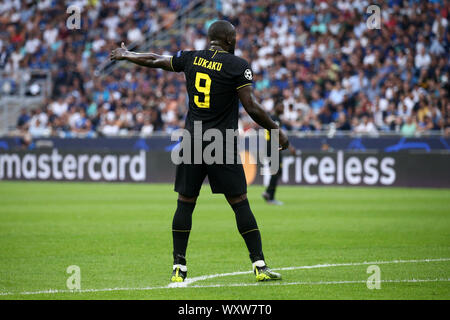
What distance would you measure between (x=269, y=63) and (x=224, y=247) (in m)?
18.1

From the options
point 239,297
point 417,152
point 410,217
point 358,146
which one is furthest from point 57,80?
point 239,297

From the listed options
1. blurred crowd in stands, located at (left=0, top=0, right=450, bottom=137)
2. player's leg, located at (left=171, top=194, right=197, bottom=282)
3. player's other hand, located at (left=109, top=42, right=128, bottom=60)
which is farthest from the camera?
blurred crowd in stands, located at (left=0, top=0, right=450, bottom=137)

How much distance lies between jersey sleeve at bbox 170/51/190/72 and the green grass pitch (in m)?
2.15

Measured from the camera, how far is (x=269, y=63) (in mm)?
27875

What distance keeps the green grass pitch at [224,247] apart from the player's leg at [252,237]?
0.16 metres

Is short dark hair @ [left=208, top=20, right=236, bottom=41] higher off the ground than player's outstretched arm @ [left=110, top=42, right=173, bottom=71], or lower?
higher

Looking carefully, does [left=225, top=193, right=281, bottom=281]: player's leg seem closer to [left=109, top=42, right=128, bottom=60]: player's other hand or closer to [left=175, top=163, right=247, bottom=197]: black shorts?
[left=175, top=163, right=247, bottom=197]: black shorts

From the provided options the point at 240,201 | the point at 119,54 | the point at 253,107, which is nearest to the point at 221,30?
the point at 253,107

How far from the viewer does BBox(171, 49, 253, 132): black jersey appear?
7395mm

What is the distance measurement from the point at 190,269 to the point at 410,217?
7.21 meters

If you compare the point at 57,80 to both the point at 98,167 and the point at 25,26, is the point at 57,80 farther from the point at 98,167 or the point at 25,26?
the point at 98,167

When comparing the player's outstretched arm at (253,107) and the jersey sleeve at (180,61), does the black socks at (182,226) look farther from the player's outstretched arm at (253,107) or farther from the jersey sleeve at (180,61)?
the jersey sleeve at (180,61)

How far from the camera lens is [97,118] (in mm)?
29812

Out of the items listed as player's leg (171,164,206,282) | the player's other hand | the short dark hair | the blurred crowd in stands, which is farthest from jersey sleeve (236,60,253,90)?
the blurred crowd in stands
